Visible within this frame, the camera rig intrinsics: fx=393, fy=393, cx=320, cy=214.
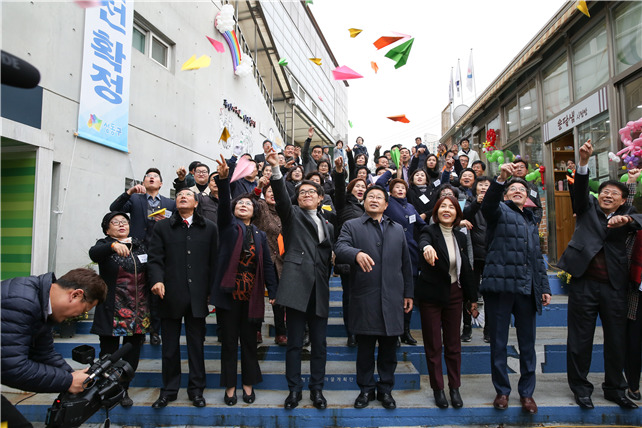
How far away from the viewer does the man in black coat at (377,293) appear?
341 cm

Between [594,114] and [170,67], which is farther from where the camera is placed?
[170,67]

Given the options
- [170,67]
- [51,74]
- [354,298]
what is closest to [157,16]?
[170,67]

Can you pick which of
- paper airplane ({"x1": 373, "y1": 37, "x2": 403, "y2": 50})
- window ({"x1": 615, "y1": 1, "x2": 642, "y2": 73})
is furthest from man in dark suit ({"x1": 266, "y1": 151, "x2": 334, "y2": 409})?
window ({"x1": 615, "y1": 1, "x2": 642, "y2": 73})

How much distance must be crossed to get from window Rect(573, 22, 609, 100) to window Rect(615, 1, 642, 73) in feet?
0.89

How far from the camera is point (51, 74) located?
5.20 metres

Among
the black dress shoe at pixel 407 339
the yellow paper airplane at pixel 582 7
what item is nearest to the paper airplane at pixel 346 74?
the yellow paper airplane at pixel 582 7

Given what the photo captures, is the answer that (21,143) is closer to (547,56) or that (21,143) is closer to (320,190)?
(320,190)

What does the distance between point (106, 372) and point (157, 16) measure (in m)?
7.15

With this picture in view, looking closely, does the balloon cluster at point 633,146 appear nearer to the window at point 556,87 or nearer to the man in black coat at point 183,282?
Result: the window at point 556,87

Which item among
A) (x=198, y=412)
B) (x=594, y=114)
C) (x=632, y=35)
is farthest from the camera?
(x=594, y=114)

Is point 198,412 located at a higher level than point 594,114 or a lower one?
lower

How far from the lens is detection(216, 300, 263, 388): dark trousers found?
3.59 m

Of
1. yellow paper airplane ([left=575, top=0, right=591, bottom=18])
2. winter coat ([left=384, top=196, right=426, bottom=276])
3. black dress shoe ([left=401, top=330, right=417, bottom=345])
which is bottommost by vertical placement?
black dress shoe ([left=401, top=330, right=417, bottom=345])

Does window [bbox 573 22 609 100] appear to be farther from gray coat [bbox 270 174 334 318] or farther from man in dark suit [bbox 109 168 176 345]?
man in dark suit [bbox 109 168 176 345]
